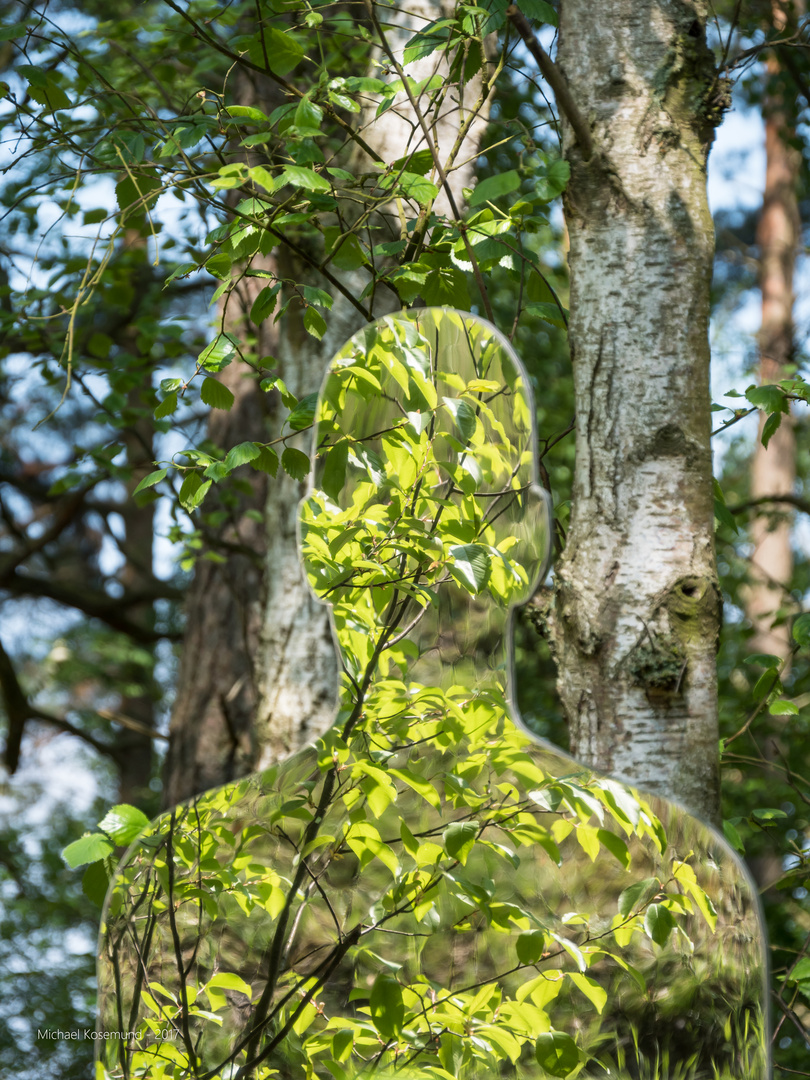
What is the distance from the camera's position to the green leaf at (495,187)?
147 cm

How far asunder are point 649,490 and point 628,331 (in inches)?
11.2

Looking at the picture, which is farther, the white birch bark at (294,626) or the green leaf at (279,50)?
the white birch bark at (294,626)

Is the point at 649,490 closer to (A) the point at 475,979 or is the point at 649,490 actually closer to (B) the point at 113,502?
(A) the point at 475,979

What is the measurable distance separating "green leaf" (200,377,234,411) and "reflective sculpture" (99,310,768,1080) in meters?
0.70

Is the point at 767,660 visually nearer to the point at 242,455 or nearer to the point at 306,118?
the point at 242,455

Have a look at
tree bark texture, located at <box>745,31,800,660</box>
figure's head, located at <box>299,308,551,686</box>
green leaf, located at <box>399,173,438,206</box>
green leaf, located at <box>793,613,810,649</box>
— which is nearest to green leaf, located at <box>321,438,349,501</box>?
figure's head, located at <box>299,308,551,686</box>

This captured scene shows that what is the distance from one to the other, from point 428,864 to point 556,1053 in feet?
0.70

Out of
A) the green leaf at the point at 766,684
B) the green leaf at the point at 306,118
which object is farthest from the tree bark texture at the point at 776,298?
the green leaf at the point at 306,118

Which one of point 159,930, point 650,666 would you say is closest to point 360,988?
point 159,930

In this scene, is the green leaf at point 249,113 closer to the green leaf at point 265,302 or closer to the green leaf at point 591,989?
the green leaf at point 265,302

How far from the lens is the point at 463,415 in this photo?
3.40 ft

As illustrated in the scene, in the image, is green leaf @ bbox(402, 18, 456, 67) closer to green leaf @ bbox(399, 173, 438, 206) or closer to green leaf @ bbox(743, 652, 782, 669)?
green leaf @ bbox(399, 173, 438, 206)

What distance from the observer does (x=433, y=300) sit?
5.64 ft

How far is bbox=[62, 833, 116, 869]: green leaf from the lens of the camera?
4.16 feet
